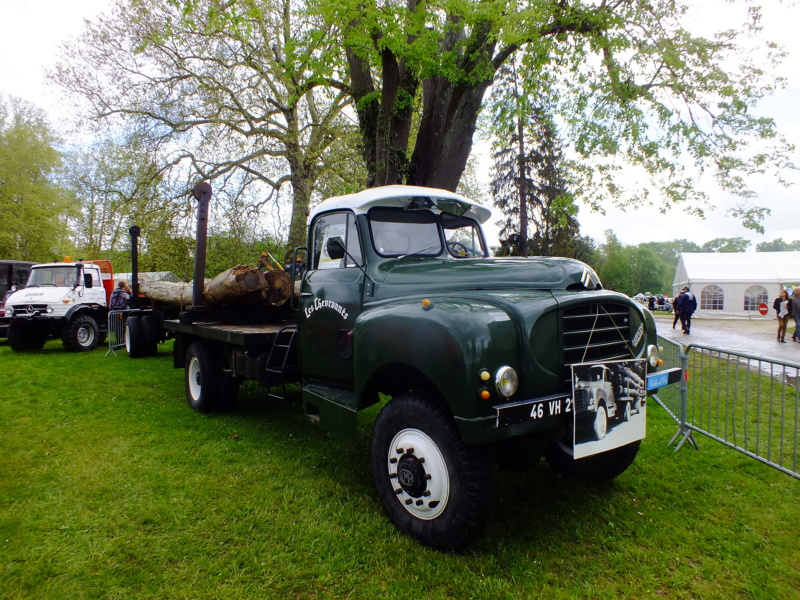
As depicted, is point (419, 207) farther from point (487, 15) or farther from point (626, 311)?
point (487, 15)

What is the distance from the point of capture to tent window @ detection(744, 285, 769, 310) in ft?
78.1

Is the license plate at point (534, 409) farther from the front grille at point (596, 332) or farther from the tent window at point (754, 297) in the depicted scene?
the tent window at point (754, 297)

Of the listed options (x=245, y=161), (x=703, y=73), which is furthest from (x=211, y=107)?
(x=703, y=73)

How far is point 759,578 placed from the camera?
8.68ft

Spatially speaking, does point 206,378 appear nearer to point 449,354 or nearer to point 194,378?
point 194,378

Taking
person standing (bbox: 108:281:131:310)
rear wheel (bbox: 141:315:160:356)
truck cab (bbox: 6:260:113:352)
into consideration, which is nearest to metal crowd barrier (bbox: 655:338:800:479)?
rear wheel (bbox: 141:315:160:356)

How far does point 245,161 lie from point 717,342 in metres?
15.1

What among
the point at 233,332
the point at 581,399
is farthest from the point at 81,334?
the point at 581,399

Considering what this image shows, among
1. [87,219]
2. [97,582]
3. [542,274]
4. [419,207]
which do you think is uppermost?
[87,219]

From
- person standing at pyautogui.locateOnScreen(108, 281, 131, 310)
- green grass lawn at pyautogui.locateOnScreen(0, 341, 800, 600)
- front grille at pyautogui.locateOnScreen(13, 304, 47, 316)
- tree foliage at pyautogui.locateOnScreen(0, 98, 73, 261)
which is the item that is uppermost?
tree foliage at pyautogui.locateOnScreen(0, 98, 73, 261)

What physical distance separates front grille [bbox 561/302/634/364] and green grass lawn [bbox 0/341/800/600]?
119 cm

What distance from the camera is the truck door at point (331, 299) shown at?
3898 millimetres

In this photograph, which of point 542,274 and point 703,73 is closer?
point 542,274

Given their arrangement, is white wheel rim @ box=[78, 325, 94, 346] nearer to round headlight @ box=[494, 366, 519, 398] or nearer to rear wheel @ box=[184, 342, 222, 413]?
rear wheel @ box=[184, 342, 222, 413]
